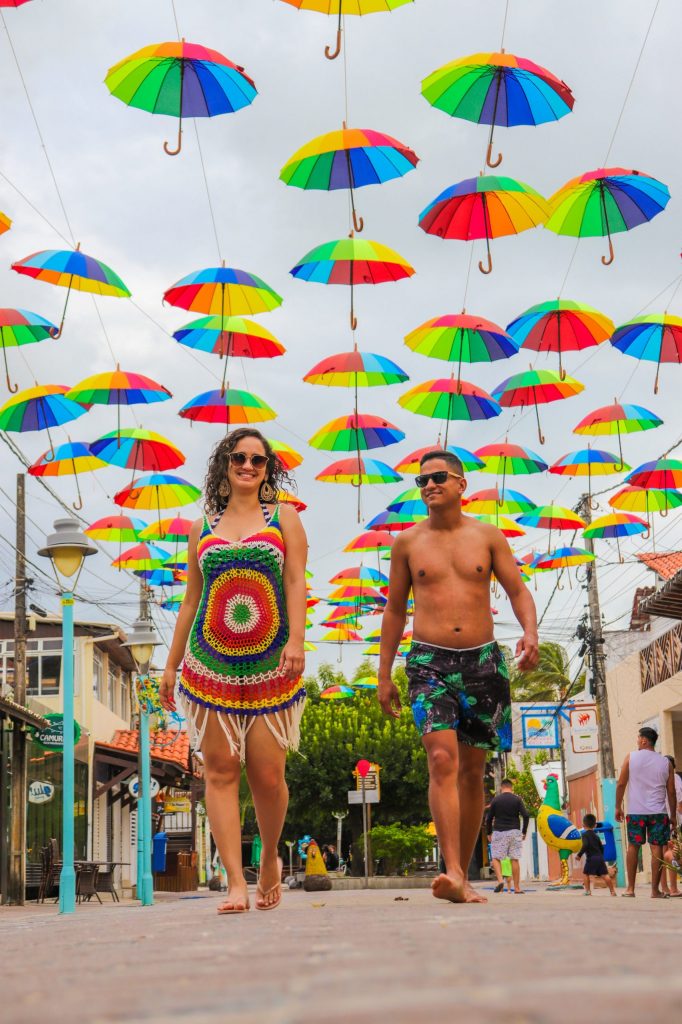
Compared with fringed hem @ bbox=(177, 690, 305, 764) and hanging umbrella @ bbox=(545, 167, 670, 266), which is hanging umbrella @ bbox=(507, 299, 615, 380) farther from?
fringed hem @ bbox=(177, 690, 305, 764)

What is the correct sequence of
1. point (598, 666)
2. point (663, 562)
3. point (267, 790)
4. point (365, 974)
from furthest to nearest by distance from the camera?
point (663, 562) → point (598, 666) → point (267, 790) → point (365, 974)

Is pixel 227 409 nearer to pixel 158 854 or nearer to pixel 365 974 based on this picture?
pixel 365 974

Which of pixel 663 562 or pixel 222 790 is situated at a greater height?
pixel 663 562

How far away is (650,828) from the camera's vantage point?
505 inches

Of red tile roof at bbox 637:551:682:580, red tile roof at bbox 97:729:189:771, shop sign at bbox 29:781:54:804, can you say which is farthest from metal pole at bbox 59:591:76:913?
red tile roof at bbox 637:551:682:580

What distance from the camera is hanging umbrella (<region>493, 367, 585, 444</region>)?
1800cm

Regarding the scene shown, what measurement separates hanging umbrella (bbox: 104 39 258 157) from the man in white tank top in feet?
23.1

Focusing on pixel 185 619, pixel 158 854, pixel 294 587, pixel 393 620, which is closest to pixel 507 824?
pixel 393 620

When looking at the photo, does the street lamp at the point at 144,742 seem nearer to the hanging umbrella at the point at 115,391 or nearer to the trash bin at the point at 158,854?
the hanging umbrella at the point at 115,391

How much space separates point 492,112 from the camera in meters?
12.3

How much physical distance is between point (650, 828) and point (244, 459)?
7520 mm

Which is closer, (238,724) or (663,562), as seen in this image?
(238,724)

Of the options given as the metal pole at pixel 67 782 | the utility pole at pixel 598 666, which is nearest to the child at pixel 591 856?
the metal pole at pixel 67 782

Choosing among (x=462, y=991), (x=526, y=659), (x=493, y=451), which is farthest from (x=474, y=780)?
(x=493, y=451)
